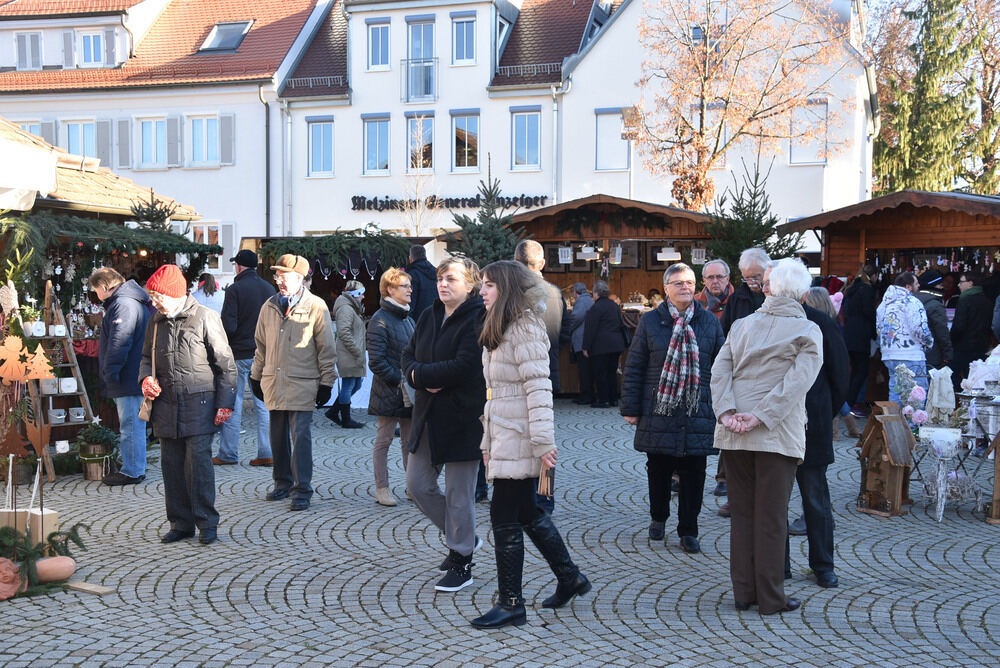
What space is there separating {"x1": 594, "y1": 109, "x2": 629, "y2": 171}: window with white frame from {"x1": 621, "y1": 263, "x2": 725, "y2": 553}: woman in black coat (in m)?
22.8

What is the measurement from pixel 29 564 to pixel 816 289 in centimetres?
500

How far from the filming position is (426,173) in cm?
3022

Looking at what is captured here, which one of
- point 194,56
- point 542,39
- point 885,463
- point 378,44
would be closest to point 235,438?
point 885,463

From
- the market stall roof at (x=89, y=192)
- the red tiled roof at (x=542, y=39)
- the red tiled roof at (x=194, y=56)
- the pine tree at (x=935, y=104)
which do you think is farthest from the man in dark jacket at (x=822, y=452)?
the pine tree at (x=935, y=104)

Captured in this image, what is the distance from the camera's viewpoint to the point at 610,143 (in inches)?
1140

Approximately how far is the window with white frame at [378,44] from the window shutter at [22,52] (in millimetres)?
11425

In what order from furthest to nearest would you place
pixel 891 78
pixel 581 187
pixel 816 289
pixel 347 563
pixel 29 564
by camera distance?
pixel 891 78
pixel 581 187
pixel 816 289
pixel 347 563
pixel 29 564

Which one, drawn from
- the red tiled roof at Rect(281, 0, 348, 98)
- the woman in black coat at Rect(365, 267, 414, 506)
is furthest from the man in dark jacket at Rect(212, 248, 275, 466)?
the red tiled roof at Rect(281, 0, 348, 98)

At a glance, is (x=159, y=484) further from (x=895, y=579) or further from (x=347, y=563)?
(x=895, y=579)

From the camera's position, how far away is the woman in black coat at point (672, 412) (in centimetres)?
636

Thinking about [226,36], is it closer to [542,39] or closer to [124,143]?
[124,143]

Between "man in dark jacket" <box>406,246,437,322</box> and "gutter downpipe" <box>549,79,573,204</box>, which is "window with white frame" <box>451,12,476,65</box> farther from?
"man in dark jacket" <box>406,246,437,322</box>

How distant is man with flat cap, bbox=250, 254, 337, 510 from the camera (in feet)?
24.9

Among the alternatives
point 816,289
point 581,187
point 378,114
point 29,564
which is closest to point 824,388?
point 816,289
